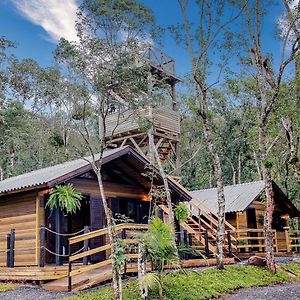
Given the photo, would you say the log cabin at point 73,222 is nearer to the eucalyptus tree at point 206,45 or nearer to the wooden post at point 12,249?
the wooden post at point 12,249

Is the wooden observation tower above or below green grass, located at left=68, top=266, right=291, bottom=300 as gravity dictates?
above

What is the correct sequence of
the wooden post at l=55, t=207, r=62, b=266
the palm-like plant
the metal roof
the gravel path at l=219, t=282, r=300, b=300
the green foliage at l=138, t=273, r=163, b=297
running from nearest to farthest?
the green foliage at l=138, t=273, r=163, b=297 < the palm-like plant < the gravel path at l=219, t=282, r=300, b=300 < the wooden post at l=55, t=207, r=62, b=266 < the metal roof

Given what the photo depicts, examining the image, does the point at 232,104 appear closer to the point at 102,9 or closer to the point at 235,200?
the point at 235,200

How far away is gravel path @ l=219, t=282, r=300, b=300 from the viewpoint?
10969mm

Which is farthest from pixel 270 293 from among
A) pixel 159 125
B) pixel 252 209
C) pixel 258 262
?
pixel 252 209

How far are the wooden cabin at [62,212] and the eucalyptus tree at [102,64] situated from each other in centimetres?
202

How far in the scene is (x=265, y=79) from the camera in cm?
1686

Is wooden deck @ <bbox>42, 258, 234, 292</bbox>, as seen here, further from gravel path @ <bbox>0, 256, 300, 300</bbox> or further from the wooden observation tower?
the wooden observation tower

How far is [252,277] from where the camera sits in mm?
13680

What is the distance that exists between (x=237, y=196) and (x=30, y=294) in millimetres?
15062

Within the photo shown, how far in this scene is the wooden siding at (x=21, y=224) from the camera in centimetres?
1391

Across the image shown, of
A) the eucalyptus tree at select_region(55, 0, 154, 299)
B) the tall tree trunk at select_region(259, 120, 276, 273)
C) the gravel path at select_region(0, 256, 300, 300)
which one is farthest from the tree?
the eucalyptus tree at select_region(55, 0, 154, 299)

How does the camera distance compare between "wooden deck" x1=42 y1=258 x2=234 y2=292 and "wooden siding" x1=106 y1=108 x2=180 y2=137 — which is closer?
"wooden deck" x1=42 y1=258 x2=234 y2=292

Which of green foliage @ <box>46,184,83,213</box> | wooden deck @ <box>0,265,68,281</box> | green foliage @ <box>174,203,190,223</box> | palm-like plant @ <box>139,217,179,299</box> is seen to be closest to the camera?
palm-like plant @ <box>139,217,179,299</box>
